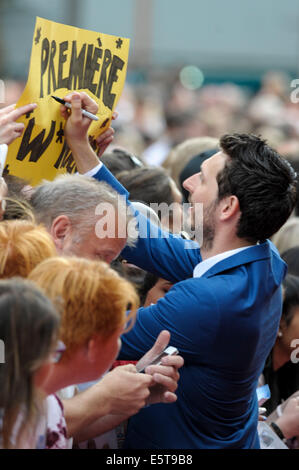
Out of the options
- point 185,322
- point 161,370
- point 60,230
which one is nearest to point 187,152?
point 60,230

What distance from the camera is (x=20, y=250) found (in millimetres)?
2205

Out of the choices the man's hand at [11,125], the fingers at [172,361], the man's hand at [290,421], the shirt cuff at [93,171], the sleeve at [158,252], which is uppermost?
the man's hand at [11,125]

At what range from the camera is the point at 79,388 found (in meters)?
2.64

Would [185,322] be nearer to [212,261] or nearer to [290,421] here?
[212,261]

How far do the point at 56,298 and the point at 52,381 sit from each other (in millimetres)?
237

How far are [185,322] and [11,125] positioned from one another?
0.97 meters

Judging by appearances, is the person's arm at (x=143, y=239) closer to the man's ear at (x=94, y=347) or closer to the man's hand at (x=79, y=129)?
the man's hand at (x=79, y=129)

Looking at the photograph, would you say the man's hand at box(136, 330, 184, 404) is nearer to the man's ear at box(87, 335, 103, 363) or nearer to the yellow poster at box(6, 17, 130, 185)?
the man's ear at box(87, 335, 103, 363)

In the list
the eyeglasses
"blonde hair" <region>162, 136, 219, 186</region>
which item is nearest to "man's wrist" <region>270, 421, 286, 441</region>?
the eyeglasses

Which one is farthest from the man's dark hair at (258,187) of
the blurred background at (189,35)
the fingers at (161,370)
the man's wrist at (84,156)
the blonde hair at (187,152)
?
the blurred background at (189,35)

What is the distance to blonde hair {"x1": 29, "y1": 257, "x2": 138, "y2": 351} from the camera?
197 centimetres

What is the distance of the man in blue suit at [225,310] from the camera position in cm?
251

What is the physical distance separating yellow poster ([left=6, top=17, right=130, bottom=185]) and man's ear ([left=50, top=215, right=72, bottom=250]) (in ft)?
1.32
